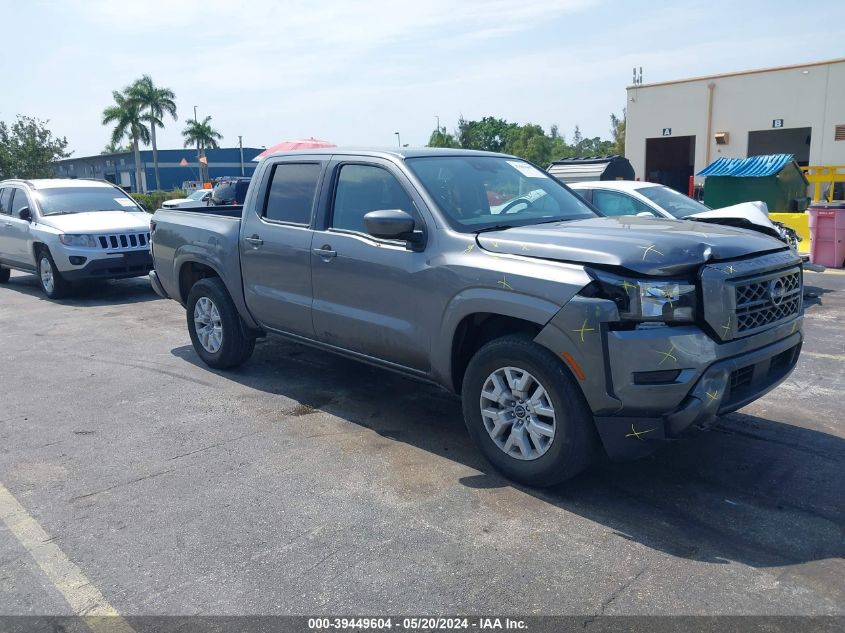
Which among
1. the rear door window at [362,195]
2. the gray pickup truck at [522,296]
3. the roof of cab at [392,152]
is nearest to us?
the gray pickup truck at [522,296]

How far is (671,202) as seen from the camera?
10.1 metres

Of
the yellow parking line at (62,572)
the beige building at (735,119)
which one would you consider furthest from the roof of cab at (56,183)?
the beige building at (735,119)

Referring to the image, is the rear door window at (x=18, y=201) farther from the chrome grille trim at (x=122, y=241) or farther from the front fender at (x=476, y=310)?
the front fender at (x=476, y=310)

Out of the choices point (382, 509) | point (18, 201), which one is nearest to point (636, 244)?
point (382, 509)

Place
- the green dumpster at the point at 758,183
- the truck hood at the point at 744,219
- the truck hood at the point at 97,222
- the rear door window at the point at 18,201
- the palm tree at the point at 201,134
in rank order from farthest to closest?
1. the palm tree at the point at 201,134
2. the green dumpster at the point at 758,183
3. the rear door window at the point at 18,201
4. the truck hood at the point at 97,222
5. the truck hood at the point at 744,219

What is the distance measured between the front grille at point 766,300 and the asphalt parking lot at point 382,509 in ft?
3.08

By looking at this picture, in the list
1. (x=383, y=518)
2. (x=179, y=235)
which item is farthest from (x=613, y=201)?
(x=383, y=518)

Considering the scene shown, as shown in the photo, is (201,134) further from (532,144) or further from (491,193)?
(491,193)

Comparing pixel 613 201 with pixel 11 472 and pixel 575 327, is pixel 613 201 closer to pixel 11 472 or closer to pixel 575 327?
pixel 575 327

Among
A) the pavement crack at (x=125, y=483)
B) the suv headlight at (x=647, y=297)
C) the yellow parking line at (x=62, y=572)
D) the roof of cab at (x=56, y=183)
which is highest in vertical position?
the roof of cab at (x=56, y=183)

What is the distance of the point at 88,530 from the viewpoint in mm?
3838

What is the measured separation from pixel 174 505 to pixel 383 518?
Answer: 119 cm

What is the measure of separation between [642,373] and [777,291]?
1095 millimetres

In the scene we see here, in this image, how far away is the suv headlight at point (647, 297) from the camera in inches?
145
